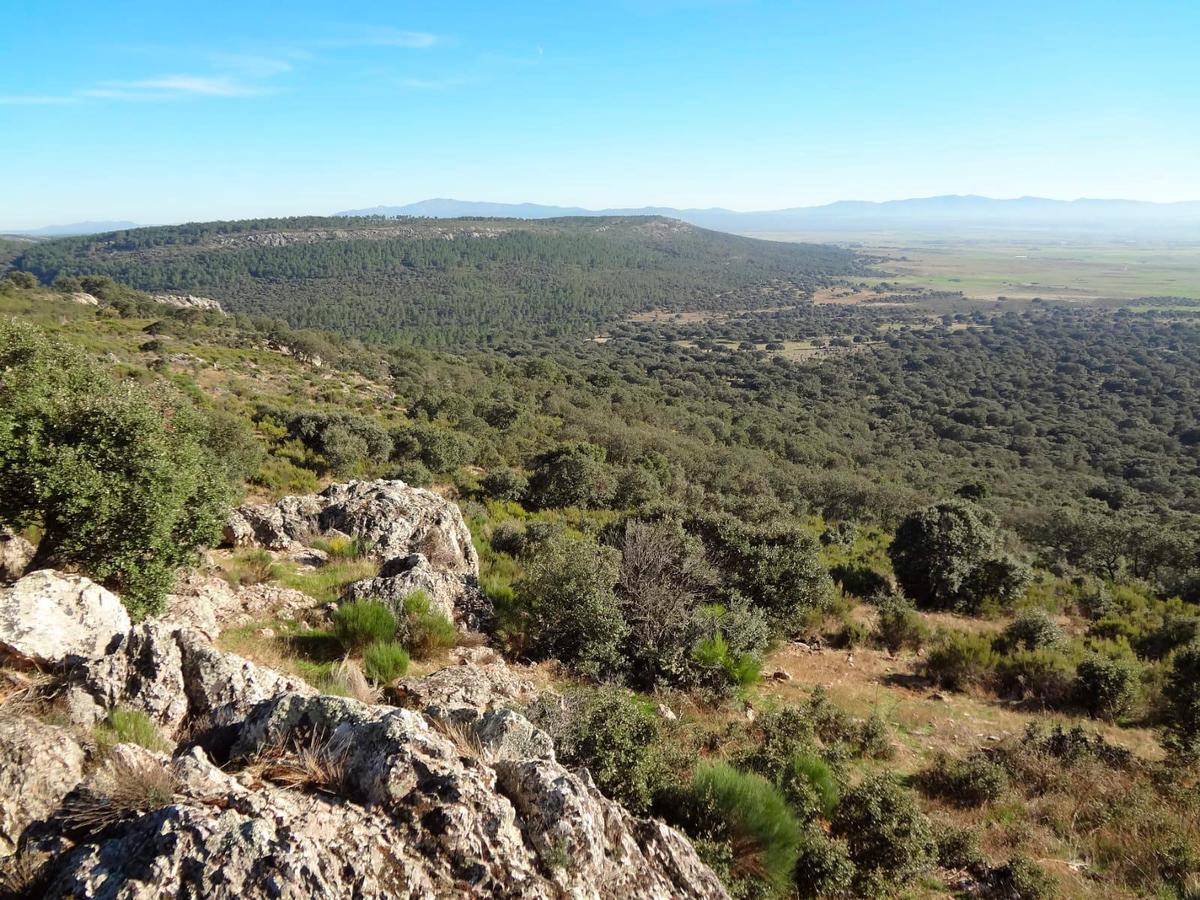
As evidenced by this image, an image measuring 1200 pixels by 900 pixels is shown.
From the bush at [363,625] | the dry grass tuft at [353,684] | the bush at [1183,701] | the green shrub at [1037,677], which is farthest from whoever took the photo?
the green shrub at [1037,677]

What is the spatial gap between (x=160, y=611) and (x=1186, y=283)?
244 meters

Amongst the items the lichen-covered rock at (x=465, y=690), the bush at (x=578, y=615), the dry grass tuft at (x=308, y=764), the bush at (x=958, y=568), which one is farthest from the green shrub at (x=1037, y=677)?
the dry grass tuft at (x=308, y=764)

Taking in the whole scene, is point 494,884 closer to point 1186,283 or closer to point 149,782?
point 149,782

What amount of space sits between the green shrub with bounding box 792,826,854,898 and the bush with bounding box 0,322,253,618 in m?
7.32

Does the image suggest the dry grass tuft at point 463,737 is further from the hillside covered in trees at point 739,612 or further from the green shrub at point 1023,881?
the green shrub at point 1023,881

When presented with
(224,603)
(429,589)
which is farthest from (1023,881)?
(224,603)

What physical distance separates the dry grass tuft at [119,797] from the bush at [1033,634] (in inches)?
543

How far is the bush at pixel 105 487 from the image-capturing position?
6.95 m

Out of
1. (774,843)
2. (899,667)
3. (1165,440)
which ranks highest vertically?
(774,843)

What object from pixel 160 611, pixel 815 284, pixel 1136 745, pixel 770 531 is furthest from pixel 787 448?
pixel 815 284

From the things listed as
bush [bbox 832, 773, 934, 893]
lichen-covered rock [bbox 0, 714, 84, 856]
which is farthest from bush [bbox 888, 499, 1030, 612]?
lichen-covered rock [bbox 0, 714, 84, 856]

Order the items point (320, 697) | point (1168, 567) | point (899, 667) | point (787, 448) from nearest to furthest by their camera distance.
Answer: point (320, 697)
point (899, 667)
point (1168, 567)
point (787, 448)

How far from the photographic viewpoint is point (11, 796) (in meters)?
3.36

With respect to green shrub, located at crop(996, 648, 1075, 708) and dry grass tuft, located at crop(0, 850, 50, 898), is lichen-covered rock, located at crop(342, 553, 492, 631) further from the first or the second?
green shrub, located at crop(996, 648, 1075, 708)
